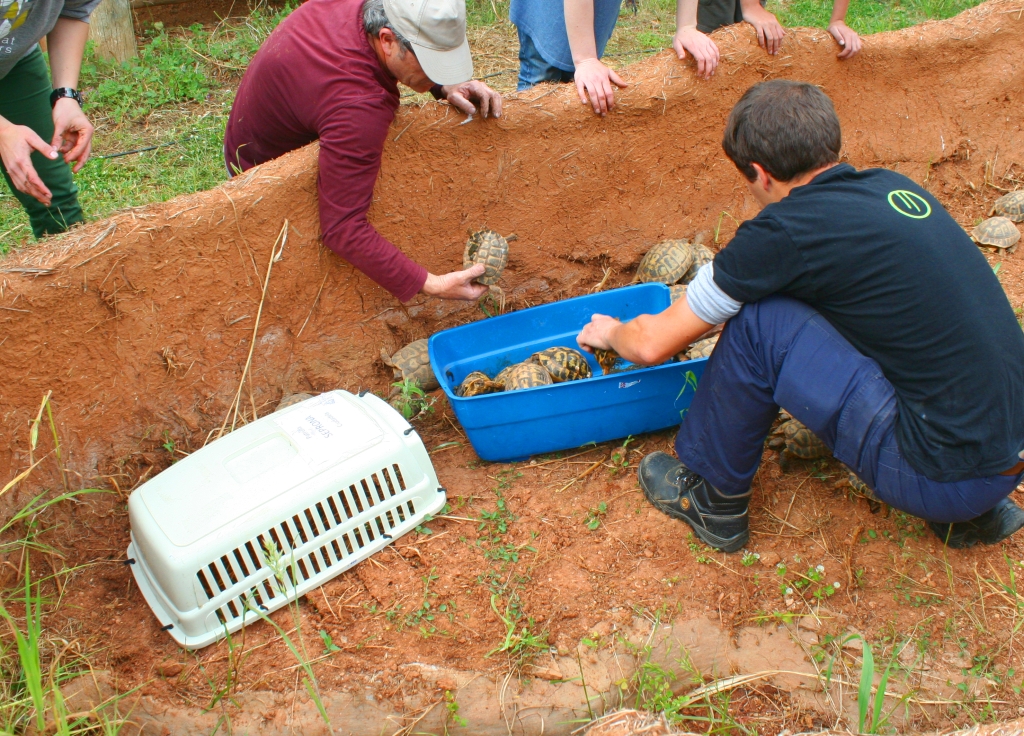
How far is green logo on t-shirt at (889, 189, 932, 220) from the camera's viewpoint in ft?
7.53

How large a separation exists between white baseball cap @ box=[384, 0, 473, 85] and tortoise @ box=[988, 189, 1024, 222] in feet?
13.0

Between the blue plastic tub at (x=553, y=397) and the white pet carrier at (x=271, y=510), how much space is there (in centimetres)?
38

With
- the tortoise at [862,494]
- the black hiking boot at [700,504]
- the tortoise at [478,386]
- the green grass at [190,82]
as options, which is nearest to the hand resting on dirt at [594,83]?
the green grass at [190,82]

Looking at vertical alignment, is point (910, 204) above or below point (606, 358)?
above

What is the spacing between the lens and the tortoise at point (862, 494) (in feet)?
10.1

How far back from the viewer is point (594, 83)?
12.8 ft

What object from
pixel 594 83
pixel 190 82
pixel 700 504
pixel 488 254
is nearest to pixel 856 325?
pixel 700 504

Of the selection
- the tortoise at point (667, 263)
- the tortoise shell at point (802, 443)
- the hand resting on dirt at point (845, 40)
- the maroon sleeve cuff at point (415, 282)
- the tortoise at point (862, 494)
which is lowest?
the tortoise at point (862, 494)

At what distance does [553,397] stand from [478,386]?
429 mm

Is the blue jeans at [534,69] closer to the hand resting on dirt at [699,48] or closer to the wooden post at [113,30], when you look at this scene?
the hand resting on dirt at [699,48]

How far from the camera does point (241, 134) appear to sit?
11.5 feet

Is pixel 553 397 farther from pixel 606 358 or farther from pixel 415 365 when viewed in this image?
pixel 415 365

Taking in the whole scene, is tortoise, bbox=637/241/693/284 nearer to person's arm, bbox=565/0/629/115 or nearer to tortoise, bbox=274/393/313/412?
person's arm, bbox=565/0/629/115

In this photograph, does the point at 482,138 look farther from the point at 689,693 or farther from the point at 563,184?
the point at 689,693
